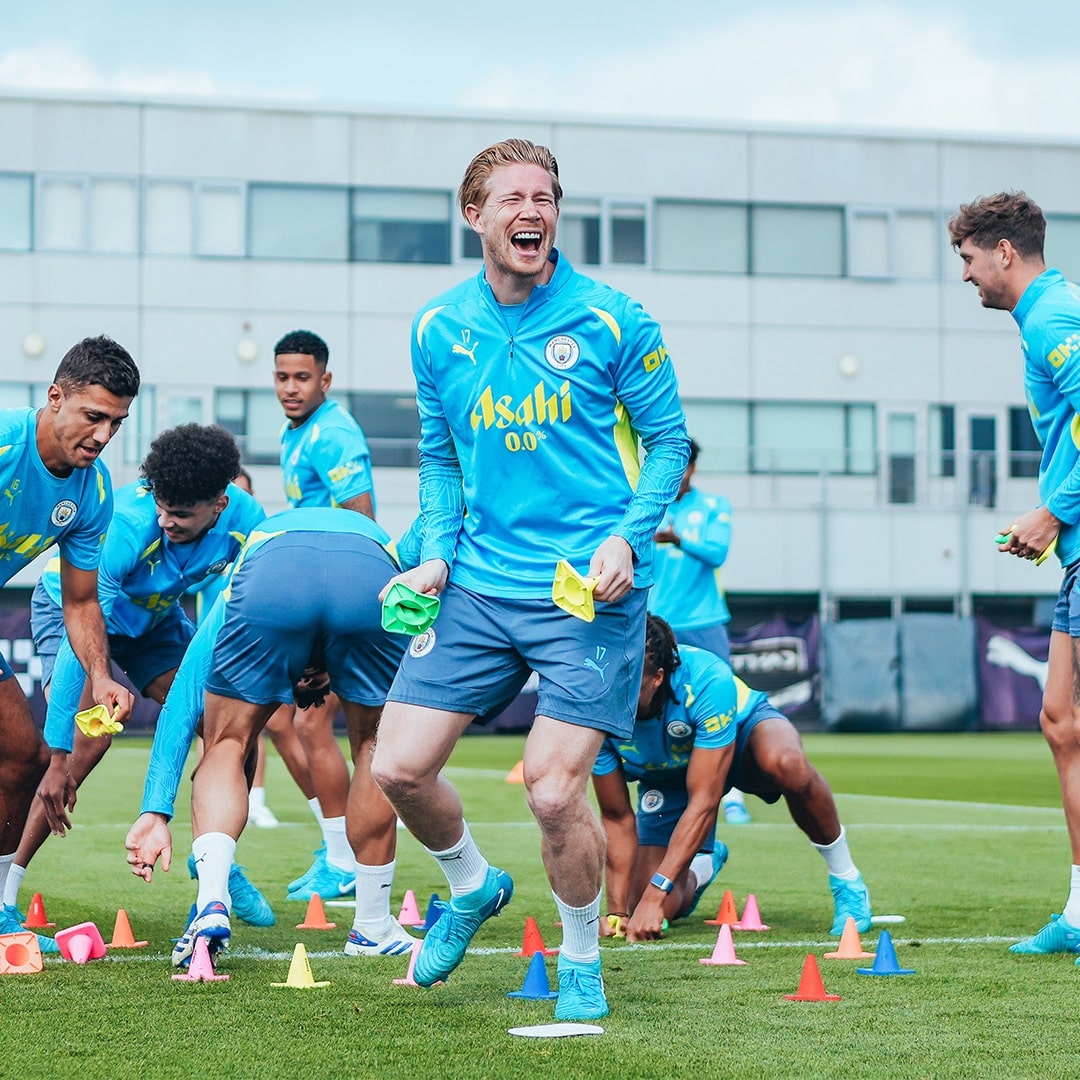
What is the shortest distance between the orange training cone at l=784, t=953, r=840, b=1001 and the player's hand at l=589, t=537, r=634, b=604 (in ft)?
4.26

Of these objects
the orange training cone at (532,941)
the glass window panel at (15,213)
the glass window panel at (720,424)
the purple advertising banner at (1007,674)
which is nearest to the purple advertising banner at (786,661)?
the purple advertising banner at (1007,674)

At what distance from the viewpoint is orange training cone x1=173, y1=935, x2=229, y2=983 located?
511 centimetres

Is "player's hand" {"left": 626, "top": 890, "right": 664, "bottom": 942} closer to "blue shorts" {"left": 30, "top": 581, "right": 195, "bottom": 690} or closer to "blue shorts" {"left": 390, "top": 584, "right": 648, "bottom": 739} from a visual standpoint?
"blue shorts" {"left": 390, "top": 584, "right": 648, "bottom": 739}

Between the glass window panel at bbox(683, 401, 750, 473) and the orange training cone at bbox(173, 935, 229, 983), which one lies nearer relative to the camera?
the orange training cone at bbox(173, 935, 229, 983)

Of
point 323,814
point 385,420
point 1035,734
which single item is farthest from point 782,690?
point 323,814

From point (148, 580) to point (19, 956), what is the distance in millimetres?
1868

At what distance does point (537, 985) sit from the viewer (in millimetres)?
4898

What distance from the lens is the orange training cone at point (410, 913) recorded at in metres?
6.59

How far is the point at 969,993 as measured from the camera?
16.4ft

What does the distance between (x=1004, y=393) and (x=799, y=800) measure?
981 inches

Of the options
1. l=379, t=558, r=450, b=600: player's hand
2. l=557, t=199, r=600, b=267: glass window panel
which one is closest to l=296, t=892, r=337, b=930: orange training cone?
l=379, t=558, r=450, b=600: player's hand

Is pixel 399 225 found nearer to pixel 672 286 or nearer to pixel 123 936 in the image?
pixel 672 286

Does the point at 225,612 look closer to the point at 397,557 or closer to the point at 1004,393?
the point at 397,557

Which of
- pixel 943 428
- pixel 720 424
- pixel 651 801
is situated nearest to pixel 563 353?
pixel 651 801
